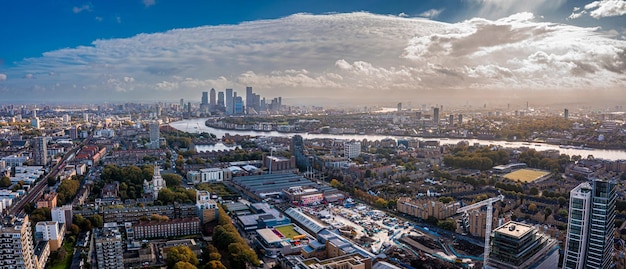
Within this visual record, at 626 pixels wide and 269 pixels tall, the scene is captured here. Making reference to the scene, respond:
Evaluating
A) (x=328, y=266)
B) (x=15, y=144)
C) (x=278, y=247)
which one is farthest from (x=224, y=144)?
(x=328, y=266)

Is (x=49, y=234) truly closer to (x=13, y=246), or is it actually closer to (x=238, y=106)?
(x=13, y=246)

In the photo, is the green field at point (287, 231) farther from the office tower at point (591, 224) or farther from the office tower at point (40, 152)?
the office tower at point (40, 152)

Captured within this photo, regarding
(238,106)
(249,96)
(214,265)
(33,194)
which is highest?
(249,96)

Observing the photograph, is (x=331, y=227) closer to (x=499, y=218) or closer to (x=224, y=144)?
(x=499, y=218)

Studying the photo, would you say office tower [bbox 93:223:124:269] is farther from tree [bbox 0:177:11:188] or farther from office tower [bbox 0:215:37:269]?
tree [bbox 0:177:11:188]

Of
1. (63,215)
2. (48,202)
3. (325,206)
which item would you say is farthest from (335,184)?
(48,202)
